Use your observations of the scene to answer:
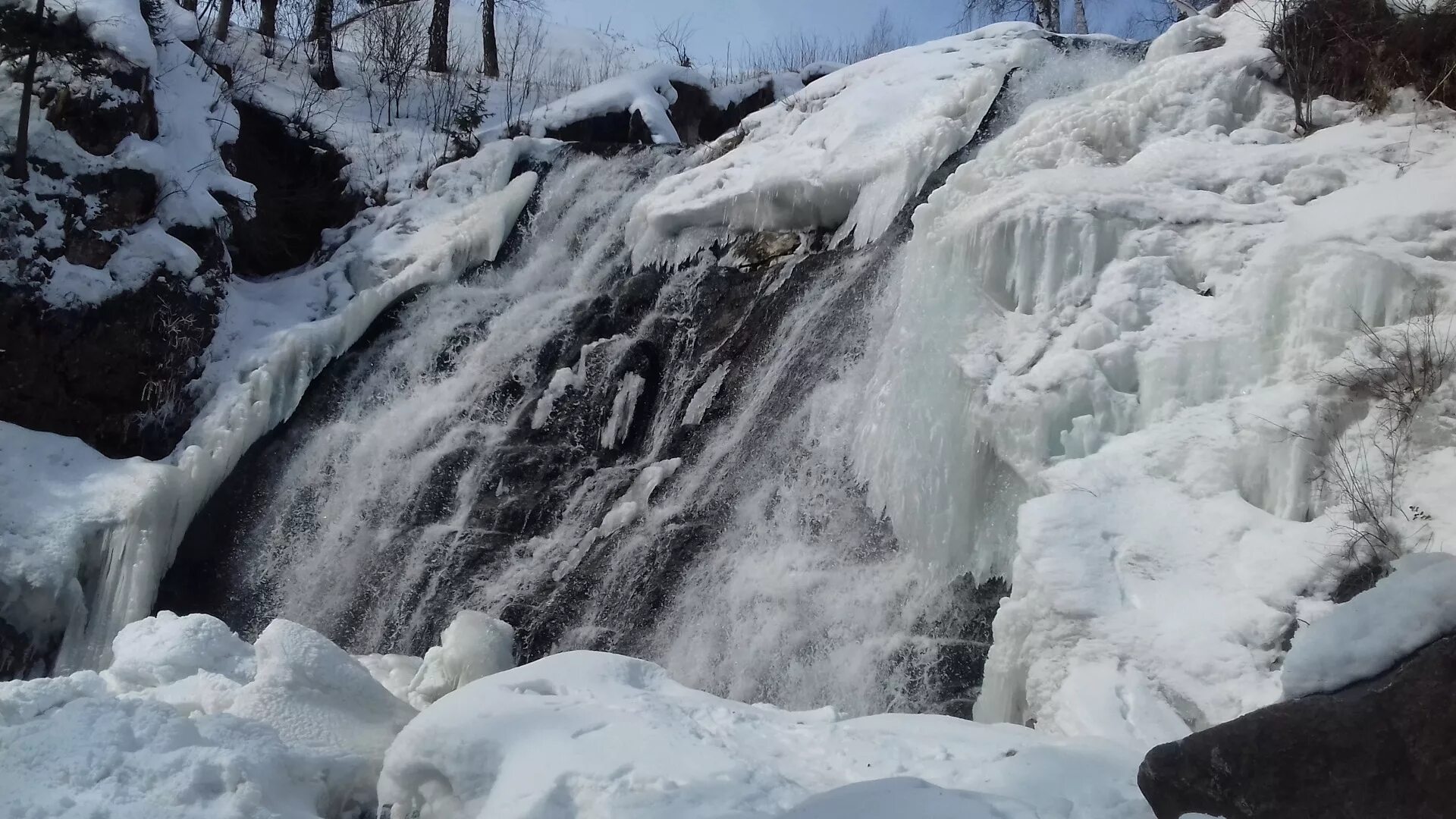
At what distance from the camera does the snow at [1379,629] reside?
2.49 m

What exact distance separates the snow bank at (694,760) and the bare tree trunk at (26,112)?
7.27 meters

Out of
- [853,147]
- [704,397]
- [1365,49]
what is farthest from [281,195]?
[1365,49]

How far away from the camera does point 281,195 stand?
10914mm

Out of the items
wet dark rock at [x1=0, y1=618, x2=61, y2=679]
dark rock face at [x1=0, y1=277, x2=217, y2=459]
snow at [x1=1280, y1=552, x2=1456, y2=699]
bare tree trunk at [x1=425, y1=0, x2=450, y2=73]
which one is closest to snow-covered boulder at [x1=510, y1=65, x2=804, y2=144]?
bare tree trunk at [x1=425, y1=0, x2=450, y2=73]

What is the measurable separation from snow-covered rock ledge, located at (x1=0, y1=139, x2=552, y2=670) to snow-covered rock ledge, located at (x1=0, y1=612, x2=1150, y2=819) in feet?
11.0

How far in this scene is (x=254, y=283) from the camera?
988 cm

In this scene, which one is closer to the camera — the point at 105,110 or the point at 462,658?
the point at 462,658

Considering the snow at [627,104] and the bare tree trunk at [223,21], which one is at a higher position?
the bare tree trunk at [223,21]

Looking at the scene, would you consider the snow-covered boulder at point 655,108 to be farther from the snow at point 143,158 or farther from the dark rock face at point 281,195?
the snow at point 143,158

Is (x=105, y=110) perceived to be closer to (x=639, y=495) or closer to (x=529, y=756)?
(x=639, y=495)

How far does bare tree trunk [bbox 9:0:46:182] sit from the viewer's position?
8.26 m

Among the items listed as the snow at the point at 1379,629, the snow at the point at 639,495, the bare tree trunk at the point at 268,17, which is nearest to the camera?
the snow at the point at 1379,629

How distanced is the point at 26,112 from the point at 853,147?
262 inches

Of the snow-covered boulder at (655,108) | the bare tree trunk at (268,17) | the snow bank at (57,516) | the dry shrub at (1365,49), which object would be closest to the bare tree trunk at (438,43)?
the bare tree trunk at (268,17)
